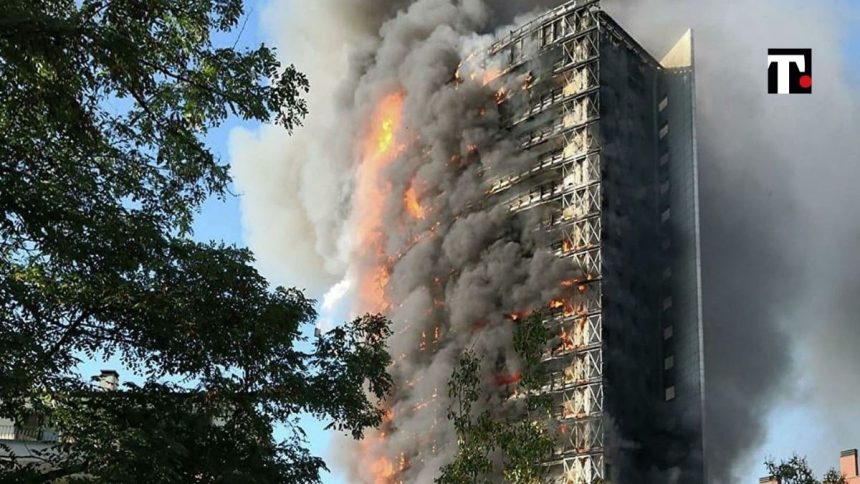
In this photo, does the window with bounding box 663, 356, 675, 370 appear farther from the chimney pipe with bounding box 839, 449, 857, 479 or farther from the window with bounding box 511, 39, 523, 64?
the window with bounding box 511, 39, 523, 64

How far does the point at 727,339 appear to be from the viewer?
256 ft

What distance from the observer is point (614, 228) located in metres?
73.9

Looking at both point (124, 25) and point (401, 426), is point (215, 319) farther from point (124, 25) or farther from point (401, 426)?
point (401, 426)

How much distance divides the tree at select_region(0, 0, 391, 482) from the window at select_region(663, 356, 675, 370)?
58.0 meters

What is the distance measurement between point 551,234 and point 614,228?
464 cm

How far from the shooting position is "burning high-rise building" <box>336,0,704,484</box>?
233 ft

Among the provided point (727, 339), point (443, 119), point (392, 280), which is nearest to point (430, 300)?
point (392, 280)

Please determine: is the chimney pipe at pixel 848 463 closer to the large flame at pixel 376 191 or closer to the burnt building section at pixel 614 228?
the burnt building section at pixel 614 228

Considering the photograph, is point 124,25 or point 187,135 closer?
point 124,25

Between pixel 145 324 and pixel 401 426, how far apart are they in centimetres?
6899

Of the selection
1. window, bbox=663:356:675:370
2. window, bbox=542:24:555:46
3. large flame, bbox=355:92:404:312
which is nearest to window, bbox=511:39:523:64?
window, bbox=542:24:555:46

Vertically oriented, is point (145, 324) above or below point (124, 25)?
below

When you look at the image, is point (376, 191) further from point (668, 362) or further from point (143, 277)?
point (143, 277)

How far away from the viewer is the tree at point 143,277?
13.7 m
